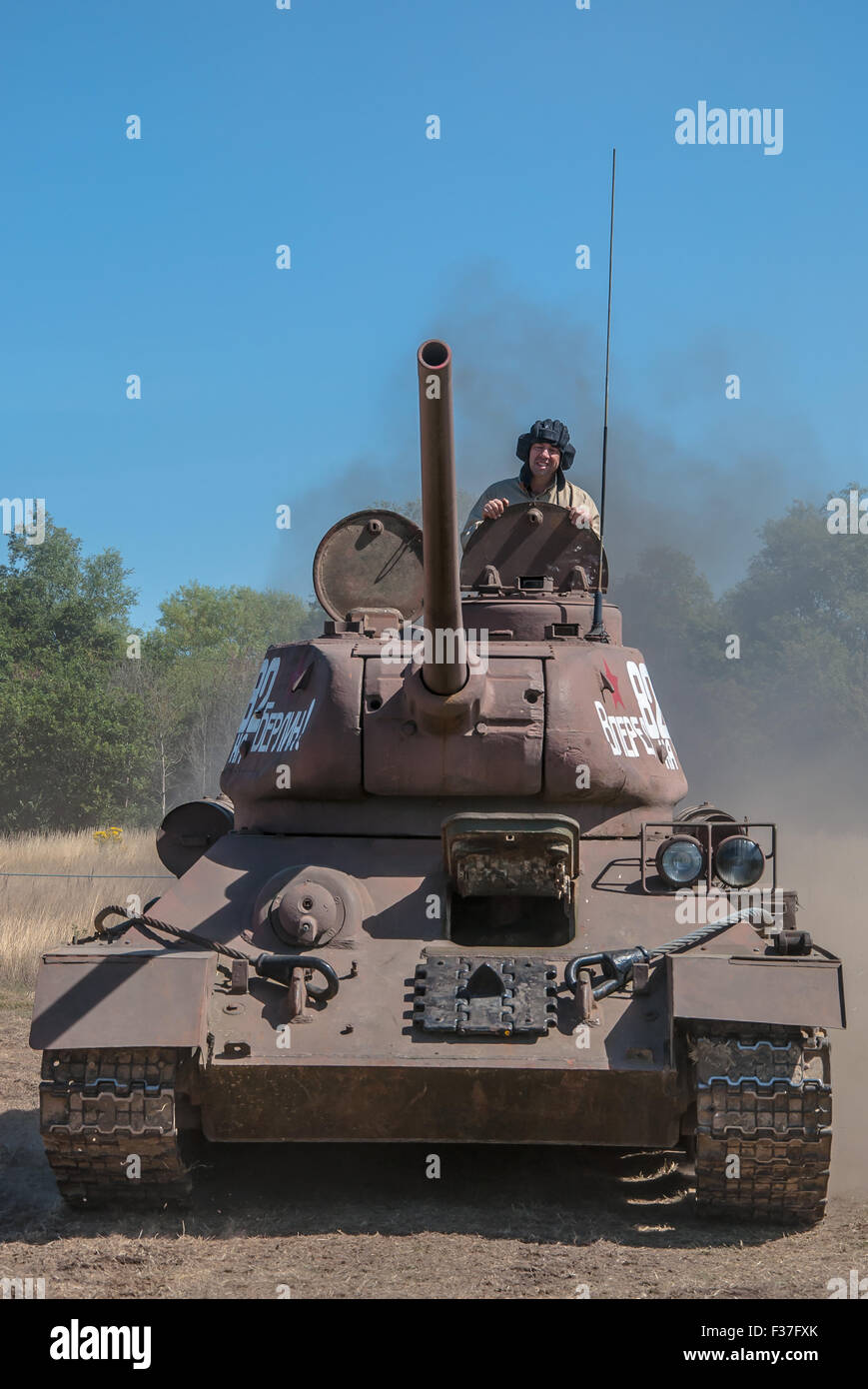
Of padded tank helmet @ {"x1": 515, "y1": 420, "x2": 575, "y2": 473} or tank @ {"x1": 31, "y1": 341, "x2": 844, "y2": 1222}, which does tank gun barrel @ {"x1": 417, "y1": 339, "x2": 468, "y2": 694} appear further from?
padded tank helmet @ {"x1": 515, "y1": 420, "x2": 575, "y2": 473}

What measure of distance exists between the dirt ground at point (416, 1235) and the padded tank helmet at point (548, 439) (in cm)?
505

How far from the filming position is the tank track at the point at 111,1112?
289 inches

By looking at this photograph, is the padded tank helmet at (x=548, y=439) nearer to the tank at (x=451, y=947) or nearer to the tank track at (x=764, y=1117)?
the tank at (x=451, y=947)

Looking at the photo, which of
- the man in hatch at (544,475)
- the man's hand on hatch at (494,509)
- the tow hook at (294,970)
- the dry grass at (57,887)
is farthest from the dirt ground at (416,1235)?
the man in hatch at (544,475)

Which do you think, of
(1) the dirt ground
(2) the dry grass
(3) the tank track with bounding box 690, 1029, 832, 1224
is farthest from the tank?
(2) the dry grass

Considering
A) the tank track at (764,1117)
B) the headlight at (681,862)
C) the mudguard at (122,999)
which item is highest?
the headlight at (681,862)

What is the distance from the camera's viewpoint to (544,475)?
38.1 feet

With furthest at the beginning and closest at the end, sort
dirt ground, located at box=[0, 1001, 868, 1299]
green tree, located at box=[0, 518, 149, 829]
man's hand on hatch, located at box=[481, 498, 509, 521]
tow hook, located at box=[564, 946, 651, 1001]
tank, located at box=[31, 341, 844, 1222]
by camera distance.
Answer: green tree, located at box=[0, 518, 149, 829] → man's hand on hatch, located at box=[481, 498, 509, 521] → tow hook, located at box=[564, 946, 651, 1001] → tank, located at box=[31, 341, 844, 1222] → dirt ground, located at box=[0, 1001, 868, 1299]

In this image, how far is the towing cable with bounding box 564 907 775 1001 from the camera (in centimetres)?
778

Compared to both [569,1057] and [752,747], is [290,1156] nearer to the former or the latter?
[569,1057]

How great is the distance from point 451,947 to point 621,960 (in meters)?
0.93

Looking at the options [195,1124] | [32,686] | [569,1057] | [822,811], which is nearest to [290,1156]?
[195,1124]

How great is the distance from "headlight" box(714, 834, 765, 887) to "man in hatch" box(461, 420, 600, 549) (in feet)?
11.3

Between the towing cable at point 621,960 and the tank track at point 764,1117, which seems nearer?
the tank track at point 764,1117
